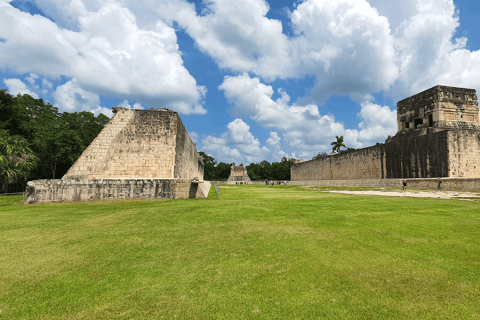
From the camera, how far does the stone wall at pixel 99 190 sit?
10633mm

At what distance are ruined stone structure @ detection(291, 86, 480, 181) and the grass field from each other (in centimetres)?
2076

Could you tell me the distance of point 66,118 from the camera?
34094 mm

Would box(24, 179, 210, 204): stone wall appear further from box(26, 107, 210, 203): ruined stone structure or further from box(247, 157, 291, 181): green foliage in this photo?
box(247, 157, 291, 181): green foliage

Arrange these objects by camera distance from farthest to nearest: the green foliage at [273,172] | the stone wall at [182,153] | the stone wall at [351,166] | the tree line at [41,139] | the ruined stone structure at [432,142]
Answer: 1. the green foliage at [273,172]
2. the stone wall at [351,166]
3. the tree line at [41,139]
4. the ruined stone structure at [432,142]
5. the stone wall at [182,153]

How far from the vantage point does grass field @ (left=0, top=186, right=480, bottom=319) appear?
2.09 meters

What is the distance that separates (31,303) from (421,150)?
96.0 ft

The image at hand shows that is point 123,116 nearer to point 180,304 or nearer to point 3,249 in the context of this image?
point 3,249

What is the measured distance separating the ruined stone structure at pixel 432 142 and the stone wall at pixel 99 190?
78.7 ft

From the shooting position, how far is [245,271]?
287 centimetres

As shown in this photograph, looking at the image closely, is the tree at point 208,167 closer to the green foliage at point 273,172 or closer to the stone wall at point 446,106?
the green foliage at point 273,172

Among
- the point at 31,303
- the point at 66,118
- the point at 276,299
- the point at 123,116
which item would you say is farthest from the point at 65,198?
the point at 66,118

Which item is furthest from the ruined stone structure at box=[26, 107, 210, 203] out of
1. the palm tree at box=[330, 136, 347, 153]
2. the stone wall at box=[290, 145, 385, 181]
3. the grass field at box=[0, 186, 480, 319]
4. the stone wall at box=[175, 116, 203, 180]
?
the palm tree at box=[330, 136, 347, 153]

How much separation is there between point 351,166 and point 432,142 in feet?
41.6

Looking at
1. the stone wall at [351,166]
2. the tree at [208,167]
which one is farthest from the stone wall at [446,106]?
the tree at [208,167]
